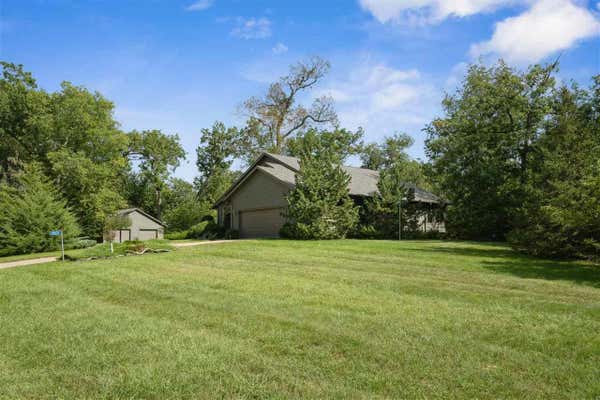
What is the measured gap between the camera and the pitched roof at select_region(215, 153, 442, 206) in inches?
944

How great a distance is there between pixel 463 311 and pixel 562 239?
8.04 meters

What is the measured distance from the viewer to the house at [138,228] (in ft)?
113

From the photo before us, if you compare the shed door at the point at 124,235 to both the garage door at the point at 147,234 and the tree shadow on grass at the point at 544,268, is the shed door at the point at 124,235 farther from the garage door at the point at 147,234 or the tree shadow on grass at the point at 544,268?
the tree shadow on grass at the point at 544,268

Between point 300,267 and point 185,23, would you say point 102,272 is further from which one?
point 185,23

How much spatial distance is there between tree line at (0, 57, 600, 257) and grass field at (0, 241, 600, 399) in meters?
5.43

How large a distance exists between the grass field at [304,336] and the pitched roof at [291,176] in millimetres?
14988

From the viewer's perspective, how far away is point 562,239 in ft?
38.0

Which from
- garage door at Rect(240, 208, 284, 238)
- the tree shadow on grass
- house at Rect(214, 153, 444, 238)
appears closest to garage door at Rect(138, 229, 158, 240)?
house at Rect(214, 153, 444, 238)

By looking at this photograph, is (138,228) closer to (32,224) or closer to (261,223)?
(32,224)

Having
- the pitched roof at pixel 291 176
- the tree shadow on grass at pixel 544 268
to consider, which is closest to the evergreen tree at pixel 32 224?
the pitched roof at pixel 291 176

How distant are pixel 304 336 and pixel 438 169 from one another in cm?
2391

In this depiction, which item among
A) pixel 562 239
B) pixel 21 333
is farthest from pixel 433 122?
pixel 21 333

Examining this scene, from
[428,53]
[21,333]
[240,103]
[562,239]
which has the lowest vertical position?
[21,333]

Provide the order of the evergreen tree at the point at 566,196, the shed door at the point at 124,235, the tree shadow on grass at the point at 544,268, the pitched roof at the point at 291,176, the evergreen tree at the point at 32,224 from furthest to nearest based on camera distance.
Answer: the shed door at the point at 124,235
the pitched roof at the point at 291,176
the evergreen tree at the point at 32,224
the evergreen tree at the point at 566,196
the tree shadow on grass at the point at 544,268
